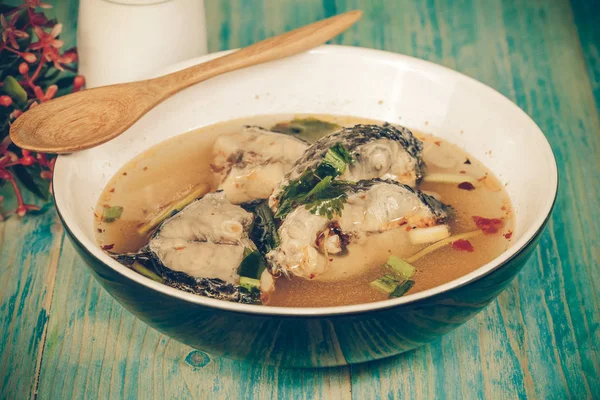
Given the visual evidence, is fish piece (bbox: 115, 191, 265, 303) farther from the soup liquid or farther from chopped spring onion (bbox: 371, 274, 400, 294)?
chopped spring onion (bbox: 371, 274, 400, 294)

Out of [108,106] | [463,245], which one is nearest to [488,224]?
[463,245]

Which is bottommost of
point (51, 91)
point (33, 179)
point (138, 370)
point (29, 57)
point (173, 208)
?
point (138, 370)

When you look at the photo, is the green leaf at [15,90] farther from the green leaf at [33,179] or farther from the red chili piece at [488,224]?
the red chili piece at [488,224]

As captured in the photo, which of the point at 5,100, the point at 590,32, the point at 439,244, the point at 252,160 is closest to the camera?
the point at 439,244

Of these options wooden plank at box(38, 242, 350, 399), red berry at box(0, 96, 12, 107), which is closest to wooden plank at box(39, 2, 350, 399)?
wooden plank at box(38, 242, 350, 399)

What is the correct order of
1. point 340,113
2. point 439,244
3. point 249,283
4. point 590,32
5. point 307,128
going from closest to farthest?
point 249,283 → point 439,244 → point 307,128 → point 340,113 → point 590,32

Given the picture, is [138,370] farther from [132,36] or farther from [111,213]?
[132,36]
